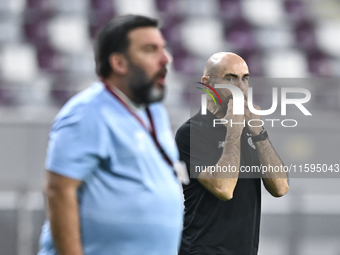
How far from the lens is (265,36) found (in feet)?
26.1

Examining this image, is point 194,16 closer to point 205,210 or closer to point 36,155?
point 36,155

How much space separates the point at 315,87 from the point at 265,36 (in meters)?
2.12

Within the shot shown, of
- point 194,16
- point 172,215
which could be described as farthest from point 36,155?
point 194,16

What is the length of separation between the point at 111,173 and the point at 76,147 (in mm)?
130

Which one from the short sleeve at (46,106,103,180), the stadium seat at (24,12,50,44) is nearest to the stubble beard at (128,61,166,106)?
the short sleeve at (46,106,103,180)

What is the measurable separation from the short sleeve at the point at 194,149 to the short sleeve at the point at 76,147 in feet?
2.68

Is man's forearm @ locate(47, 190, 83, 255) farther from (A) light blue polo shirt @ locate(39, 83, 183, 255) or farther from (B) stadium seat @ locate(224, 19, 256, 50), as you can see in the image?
(B) stadium seat @ locate(224, 19, 256, 50)

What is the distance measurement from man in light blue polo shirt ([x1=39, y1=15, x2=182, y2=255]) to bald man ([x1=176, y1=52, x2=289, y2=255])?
544 mm

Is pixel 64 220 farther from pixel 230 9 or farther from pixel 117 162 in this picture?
pixel 230 9

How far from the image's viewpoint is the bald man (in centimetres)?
207

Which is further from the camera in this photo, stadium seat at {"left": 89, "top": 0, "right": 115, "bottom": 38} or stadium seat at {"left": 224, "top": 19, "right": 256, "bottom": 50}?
stadium seat at {"left": 224, "top": 19, "right": 256, "bottom": 50}

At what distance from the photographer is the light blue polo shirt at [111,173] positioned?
1.36 metres

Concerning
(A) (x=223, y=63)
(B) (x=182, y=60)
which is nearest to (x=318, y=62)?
(B) (x=182, y=60)

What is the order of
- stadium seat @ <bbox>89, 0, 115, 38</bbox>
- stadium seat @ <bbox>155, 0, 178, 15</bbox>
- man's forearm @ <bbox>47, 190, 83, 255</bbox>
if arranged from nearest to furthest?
man's forearm @ <bbox>47, 190, 83, 255</bbox> < stadium seat @ <bbox>89, 0, 115, 38</bbox> < stadium seat @ <bbox>155, 0, 178, 15</bbox>
